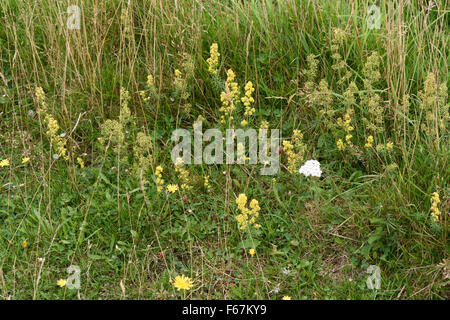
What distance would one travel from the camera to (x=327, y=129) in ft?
9.66

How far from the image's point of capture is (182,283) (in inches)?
91.4

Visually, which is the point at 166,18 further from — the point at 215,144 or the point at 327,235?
the point at 327,235

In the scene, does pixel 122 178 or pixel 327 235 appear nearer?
pixel 327 235

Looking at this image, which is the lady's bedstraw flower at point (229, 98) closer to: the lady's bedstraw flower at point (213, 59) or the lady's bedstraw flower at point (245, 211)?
the lady's bedstraw flower at point (213, 59)

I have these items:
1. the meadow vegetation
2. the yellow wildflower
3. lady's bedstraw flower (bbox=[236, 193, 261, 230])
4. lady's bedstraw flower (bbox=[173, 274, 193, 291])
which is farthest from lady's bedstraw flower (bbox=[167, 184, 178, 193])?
the yellow wildflower

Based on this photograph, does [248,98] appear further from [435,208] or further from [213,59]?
[435,208]

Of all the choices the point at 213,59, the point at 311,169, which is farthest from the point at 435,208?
the point at 213,59

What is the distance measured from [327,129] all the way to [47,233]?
5.52ft

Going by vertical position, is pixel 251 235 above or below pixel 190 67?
below

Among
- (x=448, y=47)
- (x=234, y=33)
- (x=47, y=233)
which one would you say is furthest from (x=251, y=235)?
(x=448, y=47)

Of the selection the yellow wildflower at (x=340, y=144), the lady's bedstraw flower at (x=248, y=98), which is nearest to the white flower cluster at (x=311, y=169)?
the yellow wildflower at (x=340, y=144)

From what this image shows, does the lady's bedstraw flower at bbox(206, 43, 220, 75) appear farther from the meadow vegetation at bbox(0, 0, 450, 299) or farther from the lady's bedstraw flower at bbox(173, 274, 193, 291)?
the lady's bedstraw flower at bbox(173, 274, 193, 291)
